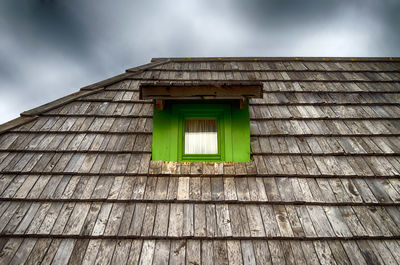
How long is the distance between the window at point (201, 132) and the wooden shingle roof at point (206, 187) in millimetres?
153

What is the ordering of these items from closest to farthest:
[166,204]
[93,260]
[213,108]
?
1. [93,260]
2. [166,204]
3. [213,108]

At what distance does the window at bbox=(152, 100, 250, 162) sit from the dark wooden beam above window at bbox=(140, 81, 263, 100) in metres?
0.20

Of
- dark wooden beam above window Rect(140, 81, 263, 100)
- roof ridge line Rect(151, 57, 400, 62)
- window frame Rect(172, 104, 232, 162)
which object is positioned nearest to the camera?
dark wooden beam above window Rect(140, 81, 263, 100)

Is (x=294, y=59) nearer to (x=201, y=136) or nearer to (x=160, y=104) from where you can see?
(x=201, y=136)

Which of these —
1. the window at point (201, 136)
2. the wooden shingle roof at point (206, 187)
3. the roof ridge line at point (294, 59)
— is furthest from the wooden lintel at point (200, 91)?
the roof ridge line at point (294, 59)

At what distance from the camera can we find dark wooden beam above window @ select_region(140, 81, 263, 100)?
8.45ft

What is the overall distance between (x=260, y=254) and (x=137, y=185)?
134 cm

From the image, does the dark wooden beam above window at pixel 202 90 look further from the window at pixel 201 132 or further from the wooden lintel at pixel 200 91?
the window at pixel 201 132

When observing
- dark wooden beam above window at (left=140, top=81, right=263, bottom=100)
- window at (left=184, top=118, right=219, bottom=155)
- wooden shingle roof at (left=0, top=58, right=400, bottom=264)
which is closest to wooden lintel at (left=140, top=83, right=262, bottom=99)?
dark wooden beam above window at (left=140, top=81, right=263, bottom=100)

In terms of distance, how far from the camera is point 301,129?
9.52ft

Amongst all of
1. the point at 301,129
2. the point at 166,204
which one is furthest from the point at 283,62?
the point at 166,204

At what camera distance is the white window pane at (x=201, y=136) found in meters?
2.71

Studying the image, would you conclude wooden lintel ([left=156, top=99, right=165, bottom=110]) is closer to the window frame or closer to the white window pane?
the window frame

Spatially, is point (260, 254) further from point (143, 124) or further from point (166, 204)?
point (143, 124)
